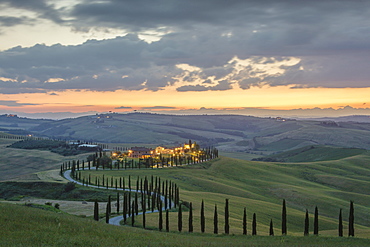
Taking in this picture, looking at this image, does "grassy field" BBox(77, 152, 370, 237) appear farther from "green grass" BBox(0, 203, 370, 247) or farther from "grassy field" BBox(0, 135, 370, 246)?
"green grass" BBox(0, 203, 370, 247)

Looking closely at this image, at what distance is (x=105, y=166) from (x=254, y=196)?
78620 mm

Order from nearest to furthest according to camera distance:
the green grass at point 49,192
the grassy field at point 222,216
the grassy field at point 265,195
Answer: the grassy field at point 222,216 < the grassy field at point 265,195 < the green grass at point 49,192

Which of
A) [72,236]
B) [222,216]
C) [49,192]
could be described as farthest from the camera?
[49,192]

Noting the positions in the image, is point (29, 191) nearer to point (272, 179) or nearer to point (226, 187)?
point (226, 187)

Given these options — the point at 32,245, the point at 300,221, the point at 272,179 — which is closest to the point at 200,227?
the point at 32,245

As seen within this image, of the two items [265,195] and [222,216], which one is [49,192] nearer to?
[222,216]

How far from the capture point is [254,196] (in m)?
148

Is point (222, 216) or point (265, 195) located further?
point (265, 195)

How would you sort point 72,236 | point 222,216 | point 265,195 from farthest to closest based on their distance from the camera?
point 265,195 < point 222,216 < point 72,236

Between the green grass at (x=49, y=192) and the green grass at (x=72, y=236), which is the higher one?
the green grass at (x=72, y=236)

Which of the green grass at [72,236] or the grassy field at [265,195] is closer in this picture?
the green grass at [72,236]

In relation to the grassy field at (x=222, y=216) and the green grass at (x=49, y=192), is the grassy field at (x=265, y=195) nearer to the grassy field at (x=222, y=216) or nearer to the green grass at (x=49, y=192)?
the grassy field at (x=222, y=216)

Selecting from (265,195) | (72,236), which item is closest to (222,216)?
(72,236)

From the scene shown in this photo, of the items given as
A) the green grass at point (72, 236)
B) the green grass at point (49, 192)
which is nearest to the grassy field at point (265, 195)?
the green grass at point (72, 236)
